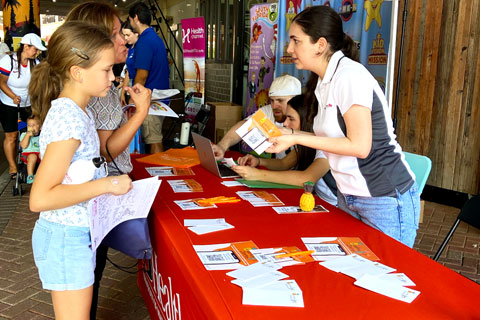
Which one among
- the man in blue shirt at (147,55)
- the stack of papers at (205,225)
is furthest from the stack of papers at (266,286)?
the man in blue shirt at (147,55)

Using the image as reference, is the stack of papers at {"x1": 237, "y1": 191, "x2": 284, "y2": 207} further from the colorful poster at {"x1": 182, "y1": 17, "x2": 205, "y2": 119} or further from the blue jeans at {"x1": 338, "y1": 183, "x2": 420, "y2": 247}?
the colorful poster at {"x1": 182, "y1": 17, "x2": 205, "y2": 119}

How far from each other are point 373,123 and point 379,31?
3030 mm

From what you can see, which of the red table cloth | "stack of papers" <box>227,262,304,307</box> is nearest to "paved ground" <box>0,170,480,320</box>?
the red table cloth

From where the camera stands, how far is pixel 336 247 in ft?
5.35

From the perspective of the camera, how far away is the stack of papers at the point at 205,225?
1772 mm

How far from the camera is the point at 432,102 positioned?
525 centimetres

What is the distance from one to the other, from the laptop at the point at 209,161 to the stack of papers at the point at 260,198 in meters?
0.38

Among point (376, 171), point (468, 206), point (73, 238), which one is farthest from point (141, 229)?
point (468, 206)

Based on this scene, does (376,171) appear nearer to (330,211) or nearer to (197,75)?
(330,211)

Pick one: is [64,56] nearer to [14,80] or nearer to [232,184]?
[232,184]

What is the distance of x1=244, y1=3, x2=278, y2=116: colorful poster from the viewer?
6.35 metres

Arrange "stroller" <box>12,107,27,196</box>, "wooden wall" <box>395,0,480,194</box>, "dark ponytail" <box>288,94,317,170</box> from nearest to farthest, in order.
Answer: "dark ponytail" <box>288,94,317,170</box>
"wooden wall" <box>395,0,480,194</box>
"stroller" <box>12,107,27,196</box>

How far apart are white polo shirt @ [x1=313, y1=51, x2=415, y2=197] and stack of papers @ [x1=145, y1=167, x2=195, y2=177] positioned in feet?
3.71

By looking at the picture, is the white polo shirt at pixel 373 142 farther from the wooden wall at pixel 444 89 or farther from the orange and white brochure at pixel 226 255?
the wooden wall at pixel 444 89
